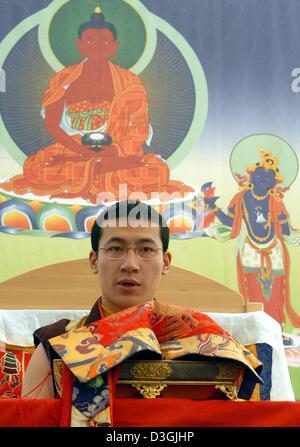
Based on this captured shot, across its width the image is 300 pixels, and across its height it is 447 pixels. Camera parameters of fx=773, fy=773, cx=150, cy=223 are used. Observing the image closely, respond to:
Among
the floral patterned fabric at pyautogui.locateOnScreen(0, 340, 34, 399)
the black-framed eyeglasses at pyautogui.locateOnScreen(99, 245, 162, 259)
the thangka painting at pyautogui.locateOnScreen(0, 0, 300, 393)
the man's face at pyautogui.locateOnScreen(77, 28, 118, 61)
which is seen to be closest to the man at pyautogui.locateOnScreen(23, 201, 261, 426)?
the black-framed eyeglasses at pyautogui.locateOnScreen(99, 245, 162, 259)

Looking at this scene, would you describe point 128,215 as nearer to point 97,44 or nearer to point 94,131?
point 94,131

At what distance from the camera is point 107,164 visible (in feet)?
10.9

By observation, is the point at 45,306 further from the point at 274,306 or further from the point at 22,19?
the point at 22,19

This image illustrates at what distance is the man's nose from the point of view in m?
1.28

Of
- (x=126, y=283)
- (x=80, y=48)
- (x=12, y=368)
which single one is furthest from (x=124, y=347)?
(x=80, y=48)

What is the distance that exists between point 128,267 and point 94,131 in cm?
212

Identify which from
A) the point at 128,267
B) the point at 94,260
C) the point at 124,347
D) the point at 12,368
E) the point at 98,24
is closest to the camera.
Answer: the point at 124,347

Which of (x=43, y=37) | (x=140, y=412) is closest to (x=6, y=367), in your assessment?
(x=140, y=412)

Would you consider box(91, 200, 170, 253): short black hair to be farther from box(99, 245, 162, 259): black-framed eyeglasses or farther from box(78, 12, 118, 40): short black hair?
box(78, 12, 118, 40): short black hair

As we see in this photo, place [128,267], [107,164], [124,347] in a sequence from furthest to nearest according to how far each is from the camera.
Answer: [107,164]
[128,267]
[124,347]

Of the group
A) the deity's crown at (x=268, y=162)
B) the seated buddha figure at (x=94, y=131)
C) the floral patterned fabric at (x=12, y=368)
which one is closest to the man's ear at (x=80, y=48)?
the seated buddha figure at (x=94, y=131)

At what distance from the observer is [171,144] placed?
3.34 meters

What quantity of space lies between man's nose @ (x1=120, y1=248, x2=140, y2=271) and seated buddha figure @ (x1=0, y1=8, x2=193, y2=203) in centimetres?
195

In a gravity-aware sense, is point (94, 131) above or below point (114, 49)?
below
